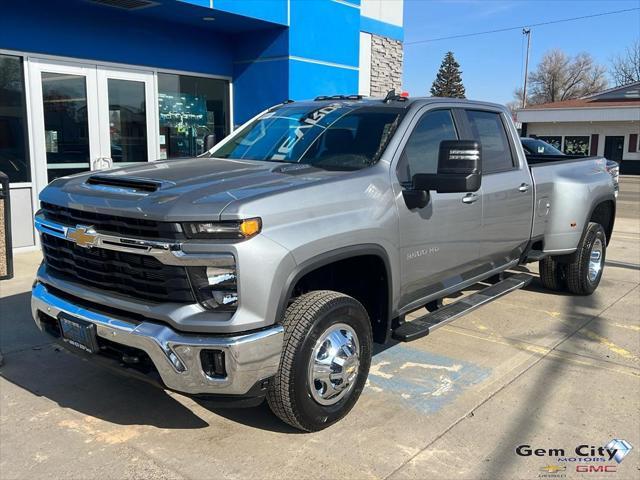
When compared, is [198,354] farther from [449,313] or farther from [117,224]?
[449,313]

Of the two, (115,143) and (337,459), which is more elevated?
(115,143)

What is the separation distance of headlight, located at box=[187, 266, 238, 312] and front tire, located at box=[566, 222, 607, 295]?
186 inches

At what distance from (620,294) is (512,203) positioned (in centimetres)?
278

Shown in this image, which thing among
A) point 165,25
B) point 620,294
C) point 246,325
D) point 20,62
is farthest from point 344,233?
point 165,25

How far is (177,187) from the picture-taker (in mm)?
3254

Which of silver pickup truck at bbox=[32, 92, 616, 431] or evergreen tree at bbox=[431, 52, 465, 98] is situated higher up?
evergreen tree at bbox=[431, 52, 465, 98]

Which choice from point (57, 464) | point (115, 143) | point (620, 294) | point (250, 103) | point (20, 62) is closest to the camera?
point (57, 464)

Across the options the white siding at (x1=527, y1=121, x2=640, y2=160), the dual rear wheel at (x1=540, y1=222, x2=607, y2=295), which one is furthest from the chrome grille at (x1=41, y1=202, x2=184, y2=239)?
the white siding at (x1=527, y1=121, x2=640, y2=160)

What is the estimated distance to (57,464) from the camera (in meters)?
3.25

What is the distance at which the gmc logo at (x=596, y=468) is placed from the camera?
327 centimetres

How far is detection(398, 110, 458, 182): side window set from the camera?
161 inches

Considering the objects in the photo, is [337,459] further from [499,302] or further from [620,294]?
[620,294]

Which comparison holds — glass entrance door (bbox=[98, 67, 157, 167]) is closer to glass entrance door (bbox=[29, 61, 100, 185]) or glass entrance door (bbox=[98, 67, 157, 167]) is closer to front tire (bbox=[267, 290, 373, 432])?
glass entrance door (bbox=[29, 61, 100, 185])

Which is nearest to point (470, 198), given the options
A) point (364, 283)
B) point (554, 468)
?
point (364, 283)
